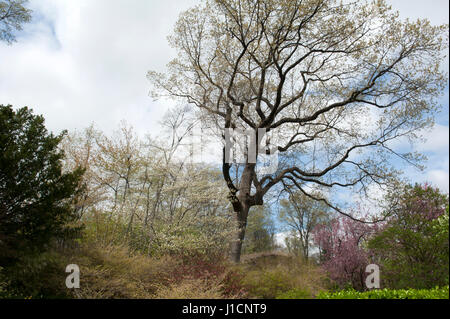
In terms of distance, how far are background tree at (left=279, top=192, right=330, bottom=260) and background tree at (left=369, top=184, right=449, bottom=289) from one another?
24.5ft

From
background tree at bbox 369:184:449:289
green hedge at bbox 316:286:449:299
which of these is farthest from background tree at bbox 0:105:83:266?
background tree at bbox 369:184:449:289

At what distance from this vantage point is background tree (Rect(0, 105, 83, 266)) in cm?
517

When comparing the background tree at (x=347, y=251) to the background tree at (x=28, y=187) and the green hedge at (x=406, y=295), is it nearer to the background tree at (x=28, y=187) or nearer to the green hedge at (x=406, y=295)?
the green hedge at (x=406, y=295)

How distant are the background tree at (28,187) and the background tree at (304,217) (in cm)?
1209

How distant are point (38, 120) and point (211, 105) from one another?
23.4 feet

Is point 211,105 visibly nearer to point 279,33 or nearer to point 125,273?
point 279,33

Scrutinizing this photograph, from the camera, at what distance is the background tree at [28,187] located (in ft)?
17.0

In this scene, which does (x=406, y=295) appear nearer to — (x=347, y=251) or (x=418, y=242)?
(x=418, y=242)

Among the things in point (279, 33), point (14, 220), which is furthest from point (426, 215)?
point (14, 220)

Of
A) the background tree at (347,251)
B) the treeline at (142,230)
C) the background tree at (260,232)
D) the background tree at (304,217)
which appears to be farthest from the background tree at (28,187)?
the background tree at (304,217)

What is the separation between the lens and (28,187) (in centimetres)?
536

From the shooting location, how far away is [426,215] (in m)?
7.29

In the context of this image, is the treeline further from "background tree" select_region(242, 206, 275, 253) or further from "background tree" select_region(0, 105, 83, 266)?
"background tree" select_region(242, 206, 275, 253)
